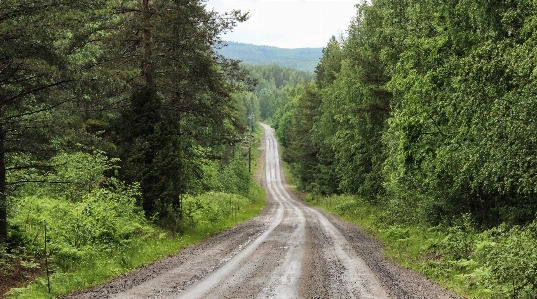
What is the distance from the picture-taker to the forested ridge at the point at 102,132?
34.3 feet

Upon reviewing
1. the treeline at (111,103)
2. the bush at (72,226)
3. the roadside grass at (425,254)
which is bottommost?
the roadside grass at (425,254)

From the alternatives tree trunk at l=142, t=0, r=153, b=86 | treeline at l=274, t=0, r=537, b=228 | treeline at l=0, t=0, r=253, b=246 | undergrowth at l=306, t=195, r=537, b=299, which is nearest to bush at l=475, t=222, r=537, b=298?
undergrowth at l=306, t=195, r=537, b=299

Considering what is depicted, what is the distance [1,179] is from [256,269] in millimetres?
7046

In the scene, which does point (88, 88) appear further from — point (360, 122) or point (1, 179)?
Answer: point (360, 122)

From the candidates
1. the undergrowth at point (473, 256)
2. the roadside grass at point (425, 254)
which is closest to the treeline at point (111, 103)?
the roadside grass at point (425, 254)

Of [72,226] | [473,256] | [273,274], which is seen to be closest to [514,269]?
[473,256]

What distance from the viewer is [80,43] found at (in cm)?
1539

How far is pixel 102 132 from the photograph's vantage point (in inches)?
701

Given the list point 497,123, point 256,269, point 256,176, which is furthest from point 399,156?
point 256,176

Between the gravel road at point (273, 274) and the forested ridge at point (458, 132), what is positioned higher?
the forested ridge at point (458, 132)

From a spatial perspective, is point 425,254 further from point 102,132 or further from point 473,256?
point 102,132

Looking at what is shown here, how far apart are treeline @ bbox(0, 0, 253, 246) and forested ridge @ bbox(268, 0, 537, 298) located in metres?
8.06

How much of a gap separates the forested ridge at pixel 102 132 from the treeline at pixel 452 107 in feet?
25.2

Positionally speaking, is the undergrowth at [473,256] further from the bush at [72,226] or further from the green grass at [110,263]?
the bush at [72,226]
